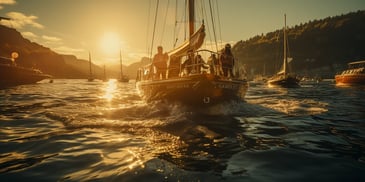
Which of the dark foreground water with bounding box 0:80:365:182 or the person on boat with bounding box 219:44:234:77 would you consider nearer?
the dark foreground water with bounding box 0:80:365:182

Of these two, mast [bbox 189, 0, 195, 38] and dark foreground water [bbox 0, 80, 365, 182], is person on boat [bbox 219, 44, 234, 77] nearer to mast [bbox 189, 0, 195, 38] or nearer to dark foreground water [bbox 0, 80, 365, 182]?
mast [bbox 189, 0, 195, 38]

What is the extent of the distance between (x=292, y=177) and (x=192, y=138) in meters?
2.52

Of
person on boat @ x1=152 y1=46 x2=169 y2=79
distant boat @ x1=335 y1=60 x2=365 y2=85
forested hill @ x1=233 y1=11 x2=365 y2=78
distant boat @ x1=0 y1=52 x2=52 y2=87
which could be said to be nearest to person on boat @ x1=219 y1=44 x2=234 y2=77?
person on boat @ x1=152 y1=46 x2=169 y2=79

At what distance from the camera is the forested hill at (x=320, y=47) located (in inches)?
4852

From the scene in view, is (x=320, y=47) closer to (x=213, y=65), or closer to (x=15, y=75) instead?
(x=15, y=75)

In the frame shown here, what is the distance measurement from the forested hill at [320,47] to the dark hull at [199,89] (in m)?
117

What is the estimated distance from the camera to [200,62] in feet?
30.3

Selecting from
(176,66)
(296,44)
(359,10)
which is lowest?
(176,66)

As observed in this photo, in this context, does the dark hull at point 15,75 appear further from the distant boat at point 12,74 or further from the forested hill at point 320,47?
the forested hill at point 320,47

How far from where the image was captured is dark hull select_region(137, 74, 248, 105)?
27.0 feet

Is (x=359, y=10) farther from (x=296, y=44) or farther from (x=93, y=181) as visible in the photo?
(x=93, y=181)

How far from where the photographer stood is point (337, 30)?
5212 inches

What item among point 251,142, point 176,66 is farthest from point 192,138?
point 176,66

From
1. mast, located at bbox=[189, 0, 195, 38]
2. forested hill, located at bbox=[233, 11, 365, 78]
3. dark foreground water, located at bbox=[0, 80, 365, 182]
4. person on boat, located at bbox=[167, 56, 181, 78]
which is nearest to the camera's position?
dark foreground water, located at bbox=[0, 80, 365, 182]
